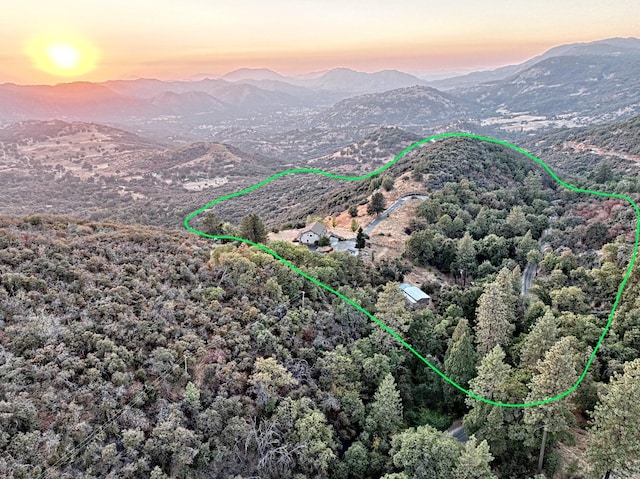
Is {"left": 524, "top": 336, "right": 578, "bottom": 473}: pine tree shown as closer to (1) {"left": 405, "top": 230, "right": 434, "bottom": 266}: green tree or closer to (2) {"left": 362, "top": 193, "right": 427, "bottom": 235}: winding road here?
(1) {"left": 405, "top": 230, "right": 434, "bottom": 266}: green tree

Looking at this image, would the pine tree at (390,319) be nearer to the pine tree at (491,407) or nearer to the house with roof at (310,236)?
the pine tree at (491,407)

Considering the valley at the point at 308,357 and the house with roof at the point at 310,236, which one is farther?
the house with roof at the point at 310,236

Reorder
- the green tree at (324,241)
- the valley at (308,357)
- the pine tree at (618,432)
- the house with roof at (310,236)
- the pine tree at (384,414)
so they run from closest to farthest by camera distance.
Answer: the valley at (308,357), the pine tree at (618,432), the pine tree at (384,414), the green tree at (324,241), the house with roof at (310,236)

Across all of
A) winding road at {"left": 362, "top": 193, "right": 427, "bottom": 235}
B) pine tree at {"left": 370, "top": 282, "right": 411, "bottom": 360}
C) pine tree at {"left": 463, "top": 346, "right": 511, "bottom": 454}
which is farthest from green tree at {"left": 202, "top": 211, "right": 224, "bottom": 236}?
pine tree at {"left": 463, "top": 346, "right": 511, "bottom": 454}

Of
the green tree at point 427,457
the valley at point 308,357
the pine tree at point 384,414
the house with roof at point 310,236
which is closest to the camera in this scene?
the valley at point 308,357

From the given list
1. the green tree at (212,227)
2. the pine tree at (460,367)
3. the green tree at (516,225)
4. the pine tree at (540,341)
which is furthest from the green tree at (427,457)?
the green tree at (516,225)

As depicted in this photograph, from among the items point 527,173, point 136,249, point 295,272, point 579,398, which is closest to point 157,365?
point 136,249

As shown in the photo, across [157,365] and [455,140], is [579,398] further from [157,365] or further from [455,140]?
[455,140]
